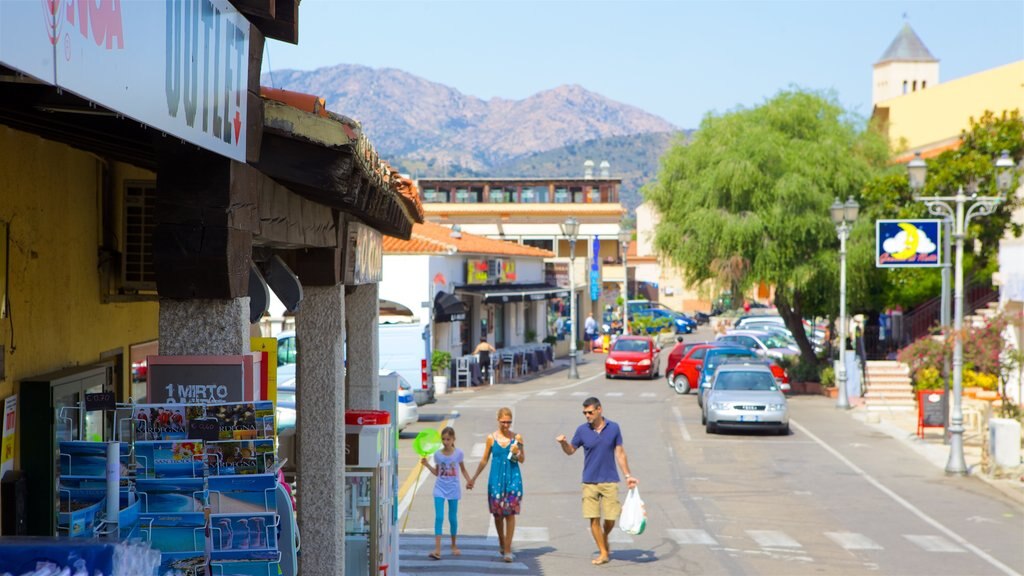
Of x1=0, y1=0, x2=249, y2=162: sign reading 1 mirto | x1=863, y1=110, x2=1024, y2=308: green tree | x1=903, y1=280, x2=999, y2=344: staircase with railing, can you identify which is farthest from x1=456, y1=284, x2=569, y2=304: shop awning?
x1=0, y1=0, x2=249, y2=162: sign reading 1 mirto

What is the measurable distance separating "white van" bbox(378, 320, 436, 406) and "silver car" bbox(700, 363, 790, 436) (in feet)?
23.4

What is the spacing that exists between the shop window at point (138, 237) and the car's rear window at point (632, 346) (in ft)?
118

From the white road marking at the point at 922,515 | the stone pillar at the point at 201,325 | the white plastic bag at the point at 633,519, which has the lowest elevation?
the white road marking at the point at 922,515

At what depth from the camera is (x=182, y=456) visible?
16.4 ft

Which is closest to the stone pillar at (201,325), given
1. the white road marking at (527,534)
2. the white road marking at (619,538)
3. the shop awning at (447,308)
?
the white road marking at (527,534)

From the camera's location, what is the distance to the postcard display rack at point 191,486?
16.2 feet

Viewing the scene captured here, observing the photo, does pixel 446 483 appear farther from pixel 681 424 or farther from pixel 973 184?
pixel 973 184

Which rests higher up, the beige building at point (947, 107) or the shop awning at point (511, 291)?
the beige building at point (947, 107)

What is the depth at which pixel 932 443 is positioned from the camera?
85.3ft

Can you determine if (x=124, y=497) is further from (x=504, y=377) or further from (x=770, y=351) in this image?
(x=770, y=351)

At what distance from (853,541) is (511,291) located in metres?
Result: 33.7

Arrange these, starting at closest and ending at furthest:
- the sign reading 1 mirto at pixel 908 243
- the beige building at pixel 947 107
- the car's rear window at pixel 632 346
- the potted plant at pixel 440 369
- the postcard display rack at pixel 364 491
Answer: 1. the postcard display rack at pixel 364 491
2. the sign reading 1 mirto at pixel 908 243
3. the potted plant at pixel 440 369
4. the car's rear window at pixel 632 346
5. the beige building at pixel 947 107

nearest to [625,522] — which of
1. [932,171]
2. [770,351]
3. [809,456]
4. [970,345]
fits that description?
[809,456]

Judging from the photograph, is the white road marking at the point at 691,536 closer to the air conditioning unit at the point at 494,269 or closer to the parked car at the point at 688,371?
the parked car at the point at 688,371
